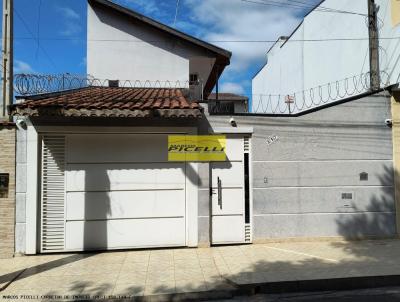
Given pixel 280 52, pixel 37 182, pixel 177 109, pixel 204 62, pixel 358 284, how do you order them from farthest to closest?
Answer: pixel 280 52
pixel 204 62
pixel 37 182
pixel 177 109
pixel 358 284

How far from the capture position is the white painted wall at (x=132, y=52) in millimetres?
12328

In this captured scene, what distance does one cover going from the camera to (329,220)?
894 cm

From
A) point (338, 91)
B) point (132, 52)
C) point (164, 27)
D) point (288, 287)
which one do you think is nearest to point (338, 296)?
point (288, 287)

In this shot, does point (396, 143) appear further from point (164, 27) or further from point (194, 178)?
point (164, 27)

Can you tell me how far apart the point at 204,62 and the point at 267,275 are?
340 inches

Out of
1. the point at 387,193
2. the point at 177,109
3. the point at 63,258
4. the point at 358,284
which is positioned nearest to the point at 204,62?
the point at 177,109

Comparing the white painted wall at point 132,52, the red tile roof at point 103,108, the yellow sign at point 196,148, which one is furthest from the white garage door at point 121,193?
the white painted wall at point 132,52

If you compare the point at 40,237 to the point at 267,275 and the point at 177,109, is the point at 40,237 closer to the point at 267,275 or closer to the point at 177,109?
the point at 177,109

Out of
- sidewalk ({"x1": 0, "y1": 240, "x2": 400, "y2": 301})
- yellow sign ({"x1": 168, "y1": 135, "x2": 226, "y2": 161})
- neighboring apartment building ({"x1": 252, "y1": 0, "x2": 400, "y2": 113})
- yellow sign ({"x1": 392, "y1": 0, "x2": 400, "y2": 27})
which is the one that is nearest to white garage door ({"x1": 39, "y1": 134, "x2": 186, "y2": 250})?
yellow sign ({"x1": 168, "y1": 135, "x2": 226, "y2": 161})

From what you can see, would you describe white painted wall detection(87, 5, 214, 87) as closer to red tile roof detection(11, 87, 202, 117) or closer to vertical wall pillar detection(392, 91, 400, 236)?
red tile roof detection(11, 87, 202, 117)

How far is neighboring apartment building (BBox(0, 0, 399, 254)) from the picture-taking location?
818 centimetres

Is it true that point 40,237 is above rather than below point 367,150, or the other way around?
below

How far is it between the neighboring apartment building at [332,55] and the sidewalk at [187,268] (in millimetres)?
3651

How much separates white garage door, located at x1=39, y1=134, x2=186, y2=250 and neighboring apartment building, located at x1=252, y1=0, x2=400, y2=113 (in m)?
2.99
